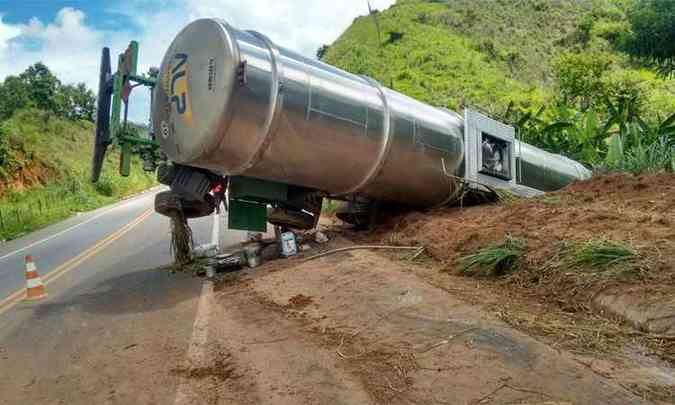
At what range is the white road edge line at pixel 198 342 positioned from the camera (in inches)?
124

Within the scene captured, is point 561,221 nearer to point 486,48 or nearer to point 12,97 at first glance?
point 486,48

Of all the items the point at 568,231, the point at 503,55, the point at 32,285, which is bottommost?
the point at 32,285

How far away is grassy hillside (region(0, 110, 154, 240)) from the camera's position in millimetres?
21203

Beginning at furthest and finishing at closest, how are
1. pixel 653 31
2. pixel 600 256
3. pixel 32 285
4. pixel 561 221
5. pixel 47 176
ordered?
pixel 47 176, pixel 653 31, pixel 32 285, pixel 561 221, pixel 600 256

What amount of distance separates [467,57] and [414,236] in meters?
43.3

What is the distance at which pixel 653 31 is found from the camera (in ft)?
46.3

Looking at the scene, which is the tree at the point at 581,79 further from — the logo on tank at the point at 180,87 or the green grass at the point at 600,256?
the green grass at the point at 600,256

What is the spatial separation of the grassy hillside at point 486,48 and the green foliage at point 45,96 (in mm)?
25885

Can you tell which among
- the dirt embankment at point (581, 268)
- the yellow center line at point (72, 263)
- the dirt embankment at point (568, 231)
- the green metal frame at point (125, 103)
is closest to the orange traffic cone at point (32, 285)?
the yellow center line at point (72, 263)

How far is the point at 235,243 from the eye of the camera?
960 centimetres

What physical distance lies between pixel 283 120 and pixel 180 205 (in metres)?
2.12

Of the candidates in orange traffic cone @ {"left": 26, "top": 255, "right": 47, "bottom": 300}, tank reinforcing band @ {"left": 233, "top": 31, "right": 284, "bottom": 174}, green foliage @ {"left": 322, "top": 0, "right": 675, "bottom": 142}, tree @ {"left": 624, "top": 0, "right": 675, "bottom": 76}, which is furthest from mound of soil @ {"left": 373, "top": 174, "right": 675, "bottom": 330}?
green foliage @ {"left": 322, "top": 0, "right": 675, "bottom": 142}

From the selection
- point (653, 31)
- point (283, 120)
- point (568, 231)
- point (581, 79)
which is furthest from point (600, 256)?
point (581, 79)

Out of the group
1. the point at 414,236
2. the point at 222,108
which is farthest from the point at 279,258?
the point at 222,108
